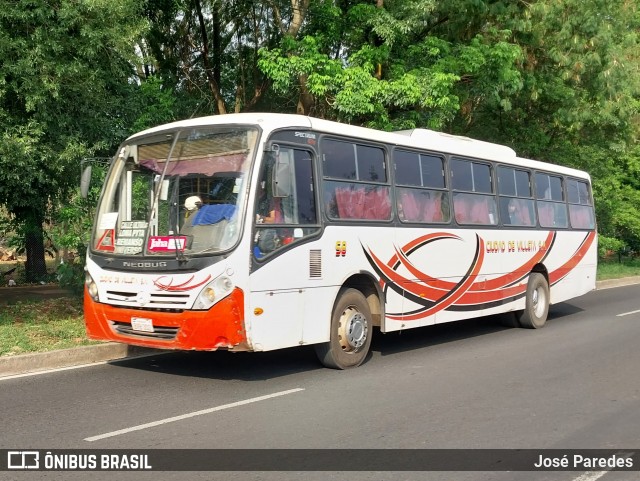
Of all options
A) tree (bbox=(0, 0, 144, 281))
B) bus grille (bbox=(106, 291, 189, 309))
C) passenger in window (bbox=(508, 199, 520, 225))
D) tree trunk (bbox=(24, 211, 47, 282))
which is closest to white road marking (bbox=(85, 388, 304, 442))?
bus grille (bbox=(106, 291, 189, 309))

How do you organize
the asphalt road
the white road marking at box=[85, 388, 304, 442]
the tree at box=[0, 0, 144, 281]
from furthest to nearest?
the tree at box=[0, 0, 144, 281] < the white road marking at box=[85, 388, 304, 442] < the asphalt road

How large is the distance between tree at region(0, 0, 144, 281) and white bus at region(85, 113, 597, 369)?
1.94m

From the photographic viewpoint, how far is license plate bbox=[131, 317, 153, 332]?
804 centimetres

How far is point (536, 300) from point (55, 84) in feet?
29.4

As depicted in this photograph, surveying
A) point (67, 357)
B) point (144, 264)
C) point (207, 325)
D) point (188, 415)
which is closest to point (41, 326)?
point (67, 357)

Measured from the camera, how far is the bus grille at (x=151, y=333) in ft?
26.0

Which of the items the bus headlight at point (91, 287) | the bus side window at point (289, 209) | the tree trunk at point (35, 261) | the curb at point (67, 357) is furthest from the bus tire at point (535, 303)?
the tree trunk at point (35, 261)

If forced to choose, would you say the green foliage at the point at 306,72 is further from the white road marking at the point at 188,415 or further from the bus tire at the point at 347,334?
the white road marking at the point at 188,415

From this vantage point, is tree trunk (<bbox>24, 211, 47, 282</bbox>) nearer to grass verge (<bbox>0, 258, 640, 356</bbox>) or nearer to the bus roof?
grass verge (<bbox>0, 258, 640, 356</bbox>)

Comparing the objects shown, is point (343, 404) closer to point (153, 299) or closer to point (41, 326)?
point (153, 299)

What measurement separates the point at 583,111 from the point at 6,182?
15.5m

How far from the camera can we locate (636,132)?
25875 mm

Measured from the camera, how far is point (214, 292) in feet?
25.3

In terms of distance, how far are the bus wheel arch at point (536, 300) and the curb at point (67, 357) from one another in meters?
6.66
